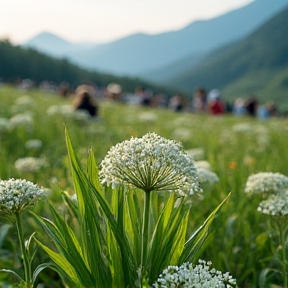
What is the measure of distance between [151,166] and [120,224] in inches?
13.7

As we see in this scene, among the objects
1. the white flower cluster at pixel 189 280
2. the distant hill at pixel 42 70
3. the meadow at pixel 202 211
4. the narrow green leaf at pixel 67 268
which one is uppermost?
the distant hill at pixel 42 70

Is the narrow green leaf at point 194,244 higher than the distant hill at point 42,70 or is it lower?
lower

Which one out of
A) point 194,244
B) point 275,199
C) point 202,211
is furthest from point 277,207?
point 202,211

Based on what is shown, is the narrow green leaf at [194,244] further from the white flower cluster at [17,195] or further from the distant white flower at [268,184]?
the distant white flower at [268,184]

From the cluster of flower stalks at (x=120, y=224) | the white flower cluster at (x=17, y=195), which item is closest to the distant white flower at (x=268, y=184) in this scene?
the cluster of flower stalks at (x=120, y=224)

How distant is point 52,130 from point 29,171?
370 cm

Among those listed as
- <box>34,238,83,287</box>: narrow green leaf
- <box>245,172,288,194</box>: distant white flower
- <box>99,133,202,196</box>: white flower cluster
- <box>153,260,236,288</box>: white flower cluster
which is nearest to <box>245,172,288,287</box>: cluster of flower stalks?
<box>245,172,288,194</box>: distant white flower

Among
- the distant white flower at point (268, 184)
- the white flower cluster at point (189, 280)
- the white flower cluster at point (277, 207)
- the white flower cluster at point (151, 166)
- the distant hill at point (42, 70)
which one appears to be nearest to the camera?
the white flower cluster at point (189, 280)

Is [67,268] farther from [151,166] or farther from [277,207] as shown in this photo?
[277,207]

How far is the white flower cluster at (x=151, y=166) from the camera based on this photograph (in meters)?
1.79

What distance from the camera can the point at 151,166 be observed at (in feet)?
5.79

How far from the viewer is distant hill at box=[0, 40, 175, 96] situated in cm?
8938

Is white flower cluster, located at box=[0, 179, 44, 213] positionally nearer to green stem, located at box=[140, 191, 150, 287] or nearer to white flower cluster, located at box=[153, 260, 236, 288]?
green stem, located at box=[140, 191, 150, 287]

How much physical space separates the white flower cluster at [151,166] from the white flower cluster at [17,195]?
1.01ft
